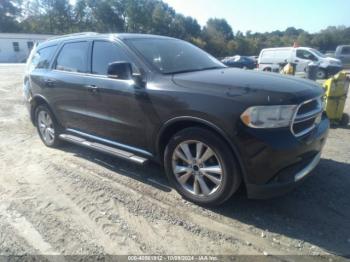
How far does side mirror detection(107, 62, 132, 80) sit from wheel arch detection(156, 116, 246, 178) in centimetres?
85

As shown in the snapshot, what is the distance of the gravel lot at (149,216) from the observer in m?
3.05

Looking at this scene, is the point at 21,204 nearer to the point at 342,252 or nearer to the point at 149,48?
the point at 149,48

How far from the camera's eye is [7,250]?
310 centimetres

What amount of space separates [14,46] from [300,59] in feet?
142

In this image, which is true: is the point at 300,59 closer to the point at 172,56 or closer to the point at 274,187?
the point at 172,56

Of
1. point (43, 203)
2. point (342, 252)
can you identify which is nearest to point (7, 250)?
point (43, 203)

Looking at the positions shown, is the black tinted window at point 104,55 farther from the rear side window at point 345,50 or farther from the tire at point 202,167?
the rear side window at point 345,50

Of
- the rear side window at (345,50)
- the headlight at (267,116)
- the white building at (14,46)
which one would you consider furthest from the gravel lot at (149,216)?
the white building at (14,46)

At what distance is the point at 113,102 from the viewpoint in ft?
13.8

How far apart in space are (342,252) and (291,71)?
7811 mm

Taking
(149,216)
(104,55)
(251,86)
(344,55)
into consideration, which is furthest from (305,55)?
(149,216)

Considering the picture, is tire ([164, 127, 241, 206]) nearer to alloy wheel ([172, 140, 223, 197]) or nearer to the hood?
alloy wheel ([172, 140, 223, 197])

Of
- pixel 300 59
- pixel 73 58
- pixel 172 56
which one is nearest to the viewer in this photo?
pixel 172 56

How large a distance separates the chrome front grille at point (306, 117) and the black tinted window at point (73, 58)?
3.03 m
